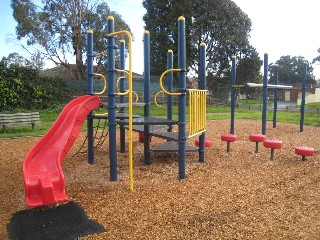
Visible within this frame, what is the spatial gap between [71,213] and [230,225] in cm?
193

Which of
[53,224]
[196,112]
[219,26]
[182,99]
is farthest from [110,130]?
[219,26]

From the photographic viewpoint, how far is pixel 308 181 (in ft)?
16.1

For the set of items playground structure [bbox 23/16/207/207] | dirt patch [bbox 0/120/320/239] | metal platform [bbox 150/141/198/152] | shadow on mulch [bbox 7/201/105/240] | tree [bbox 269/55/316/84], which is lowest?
shadow on mulch [bbox 7/201/105/240]

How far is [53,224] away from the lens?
11.2 ft

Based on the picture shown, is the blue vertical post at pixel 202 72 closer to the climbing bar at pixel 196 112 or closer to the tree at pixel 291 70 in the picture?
the climbing bar at pixel 196 112

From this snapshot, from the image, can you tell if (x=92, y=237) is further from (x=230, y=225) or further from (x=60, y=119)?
(x=60, y=119)

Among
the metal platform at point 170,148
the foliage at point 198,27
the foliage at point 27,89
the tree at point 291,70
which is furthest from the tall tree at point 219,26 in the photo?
the tree at point 291,70

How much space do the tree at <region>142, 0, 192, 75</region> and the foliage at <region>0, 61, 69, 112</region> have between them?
978 cm

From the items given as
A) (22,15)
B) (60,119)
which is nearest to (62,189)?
(60,119)

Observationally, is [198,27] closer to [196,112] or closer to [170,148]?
[170,148]

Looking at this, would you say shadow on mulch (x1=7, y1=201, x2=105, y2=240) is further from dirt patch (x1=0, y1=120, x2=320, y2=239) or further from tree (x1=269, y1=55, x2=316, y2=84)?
tree (x1=269, y1=55, x2=316, y2=84)

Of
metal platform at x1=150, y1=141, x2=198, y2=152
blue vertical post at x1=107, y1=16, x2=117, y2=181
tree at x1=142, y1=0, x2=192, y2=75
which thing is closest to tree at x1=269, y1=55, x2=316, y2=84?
tree at x1=142, y1=0, x2=192, y2=75

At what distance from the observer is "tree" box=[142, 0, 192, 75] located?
25425mm

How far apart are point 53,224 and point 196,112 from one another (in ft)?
10.5
